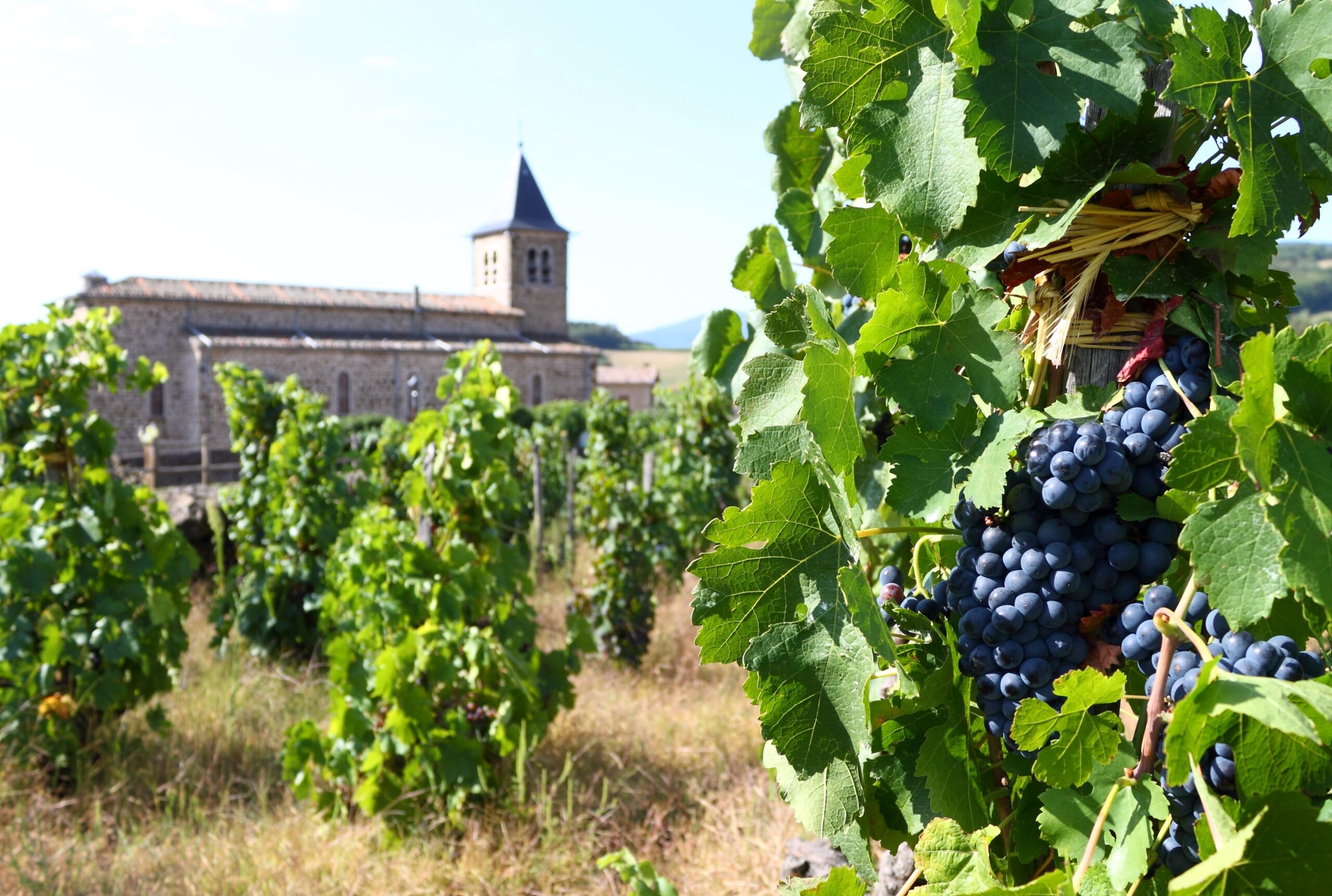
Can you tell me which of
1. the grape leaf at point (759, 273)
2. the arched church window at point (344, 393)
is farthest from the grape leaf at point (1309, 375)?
the arched church window at point (344, 393)

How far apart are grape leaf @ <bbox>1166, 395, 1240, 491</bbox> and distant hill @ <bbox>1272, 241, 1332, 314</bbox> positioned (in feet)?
228

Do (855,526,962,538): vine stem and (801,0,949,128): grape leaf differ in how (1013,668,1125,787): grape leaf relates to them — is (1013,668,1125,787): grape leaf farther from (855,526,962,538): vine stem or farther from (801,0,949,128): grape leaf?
(801,0,949,128): grape leaf

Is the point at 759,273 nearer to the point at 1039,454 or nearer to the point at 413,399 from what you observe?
the point at 1039,454

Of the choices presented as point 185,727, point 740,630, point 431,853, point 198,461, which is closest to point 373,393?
point 198,461

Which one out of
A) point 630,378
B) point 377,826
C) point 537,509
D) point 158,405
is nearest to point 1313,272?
point 630,378

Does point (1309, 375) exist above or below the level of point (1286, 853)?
above

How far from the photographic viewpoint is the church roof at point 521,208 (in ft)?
144

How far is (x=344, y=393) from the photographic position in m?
32.6

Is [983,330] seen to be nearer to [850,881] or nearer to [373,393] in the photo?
[850,881]

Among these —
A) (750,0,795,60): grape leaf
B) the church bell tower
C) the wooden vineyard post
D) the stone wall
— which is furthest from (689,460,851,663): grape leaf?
the stone wall

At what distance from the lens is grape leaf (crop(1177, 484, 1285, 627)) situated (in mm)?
757

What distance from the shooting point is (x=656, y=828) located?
4.23 meters

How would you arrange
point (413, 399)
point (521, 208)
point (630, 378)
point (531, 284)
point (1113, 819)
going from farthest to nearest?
point (630, 378) < point (521, 208) < point (531, 284) < point (413, 399) < point (1113, 819)

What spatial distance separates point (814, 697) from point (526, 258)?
4365 centimetres
